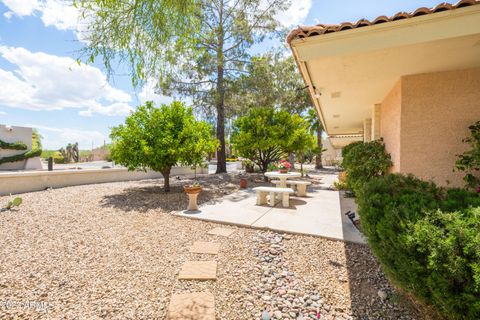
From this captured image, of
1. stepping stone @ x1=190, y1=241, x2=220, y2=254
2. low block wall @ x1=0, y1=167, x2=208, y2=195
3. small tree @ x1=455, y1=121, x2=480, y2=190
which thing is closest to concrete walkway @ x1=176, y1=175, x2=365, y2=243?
stepping stone @ x1=190, y1=241, x2=220, y2=254

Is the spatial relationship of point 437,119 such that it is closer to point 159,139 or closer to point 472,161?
point 472,161

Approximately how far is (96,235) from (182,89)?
45.1ft

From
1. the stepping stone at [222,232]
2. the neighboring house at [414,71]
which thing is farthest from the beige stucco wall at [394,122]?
the stepping stone at [222,232]

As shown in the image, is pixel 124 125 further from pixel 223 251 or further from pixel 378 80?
pixel 378 80

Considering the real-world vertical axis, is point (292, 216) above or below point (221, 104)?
below

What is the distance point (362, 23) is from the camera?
3510mm

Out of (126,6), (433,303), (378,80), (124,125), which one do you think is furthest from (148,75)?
(124,125)

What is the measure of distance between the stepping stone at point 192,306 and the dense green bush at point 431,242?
225 cm

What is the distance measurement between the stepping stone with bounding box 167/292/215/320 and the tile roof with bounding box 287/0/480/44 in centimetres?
412

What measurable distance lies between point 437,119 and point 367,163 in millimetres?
2239

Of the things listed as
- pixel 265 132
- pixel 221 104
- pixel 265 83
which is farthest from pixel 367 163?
pixel 221 104

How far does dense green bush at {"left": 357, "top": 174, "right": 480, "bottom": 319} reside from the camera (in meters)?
1.90

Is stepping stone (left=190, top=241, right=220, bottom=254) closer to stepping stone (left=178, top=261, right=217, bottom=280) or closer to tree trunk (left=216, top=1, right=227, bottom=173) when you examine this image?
stepping stone (left=178, top=261, right=217, bottom=280)

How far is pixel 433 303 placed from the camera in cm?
218
